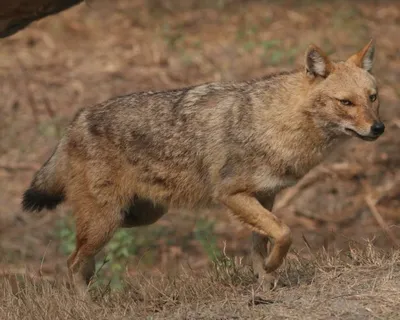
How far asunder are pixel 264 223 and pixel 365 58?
1626 millimetres

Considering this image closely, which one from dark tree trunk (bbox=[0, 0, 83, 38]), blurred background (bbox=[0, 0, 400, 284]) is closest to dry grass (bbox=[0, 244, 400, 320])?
dark tree trunk (bbox=[0, 0, 83, 38])

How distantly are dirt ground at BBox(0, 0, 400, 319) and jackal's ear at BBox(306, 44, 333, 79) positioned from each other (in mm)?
1597

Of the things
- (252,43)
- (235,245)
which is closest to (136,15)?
(252,43)

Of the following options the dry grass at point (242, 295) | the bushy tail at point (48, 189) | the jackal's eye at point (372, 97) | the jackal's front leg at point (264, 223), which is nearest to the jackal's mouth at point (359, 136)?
the jackal's eye at point (372, 97)

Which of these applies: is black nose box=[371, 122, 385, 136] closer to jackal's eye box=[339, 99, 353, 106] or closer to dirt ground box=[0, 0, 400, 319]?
jackal's eye box=[339, 99, 353, 106]

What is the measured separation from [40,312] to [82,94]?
30.0ft

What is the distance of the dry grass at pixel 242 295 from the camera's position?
690 cm

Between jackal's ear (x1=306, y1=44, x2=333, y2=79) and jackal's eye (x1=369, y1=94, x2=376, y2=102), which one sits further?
jackal's ear (x1=306, y1=44, x2=333, y2=79)

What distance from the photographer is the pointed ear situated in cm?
800

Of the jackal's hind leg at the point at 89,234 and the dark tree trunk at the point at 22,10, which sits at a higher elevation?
the dark tree trunk at the point at 22,10

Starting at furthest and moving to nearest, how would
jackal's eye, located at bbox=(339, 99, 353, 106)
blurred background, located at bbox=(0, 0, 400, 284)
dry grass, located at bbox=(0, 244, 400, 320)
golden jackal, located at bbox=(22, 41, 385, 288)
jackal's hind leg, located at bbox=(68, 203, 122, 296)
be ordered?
1. blurred background, located at bbox=(0, 0, 400, 284)
2. jackal's hind leg, located at bbox=(68, 203, 122, 296)
3. golden jackal, located at bbox=(22, 41, 385, 288)
4. jackal's eye, located at bbox=(339, 99, 353, 106)
5. dry grass, located at bbox=(0, 244, 400, 320)

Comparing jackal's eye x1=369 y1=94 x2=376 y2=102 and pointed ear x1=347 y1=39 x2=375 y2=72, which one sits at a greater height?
pointed ear x1=347 y1=39 x2=375 y2=72

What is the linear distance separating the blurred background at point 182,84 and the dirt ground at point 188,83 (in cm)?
2

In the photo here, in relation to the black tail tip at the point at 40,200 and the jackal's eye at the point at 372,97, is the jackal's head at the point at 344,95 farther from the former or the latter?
the black tail tip at the point at 40,200
